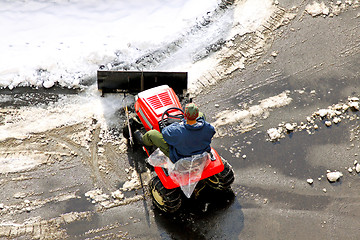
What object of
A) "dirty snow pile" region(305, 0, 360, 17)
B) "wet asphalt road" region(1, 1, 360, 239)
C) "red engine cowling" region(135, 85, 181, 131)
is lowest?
"wet asphalt road" region(1, 1, 360, 239)

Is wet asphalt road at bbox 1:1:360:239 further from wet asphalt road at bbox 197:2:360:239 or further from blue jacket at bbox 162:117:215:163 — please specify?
blue jacket at bbox 162:117:215:163

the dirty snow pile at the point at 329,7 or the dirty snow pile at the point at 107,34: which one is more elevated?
the dirty snow pile at the point at 329,7

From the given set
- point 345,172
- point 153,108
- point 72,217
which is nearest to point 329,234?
point 345,172

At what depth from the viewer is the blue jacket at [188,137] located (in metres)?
4.53

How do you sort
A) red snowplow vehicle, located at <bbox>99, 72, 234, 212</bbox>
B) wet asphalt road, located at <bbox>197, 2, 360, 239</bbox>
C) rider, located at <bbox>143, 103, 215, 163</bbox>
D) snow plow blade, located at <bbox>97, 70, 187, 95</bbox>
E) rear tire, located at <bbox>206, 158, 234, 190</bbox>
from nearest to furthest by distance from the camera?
rider, located at <bbox>143, 103, 215, 163</bbox> → red snowplow vehicle, located at <bbox>99, 72, 234, 212</bbox> → rear tire, located at <bbox>206, 158, 234, 190</bbox> → wet asphalt road, located at <bbox>197, 2, 360, 239</bbox> → snow plow blade, located at <bbox>97, 70, 187, 95</bbox>

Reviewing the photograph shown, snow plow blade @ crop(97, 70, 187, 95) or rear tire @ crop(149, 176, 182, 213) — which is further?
snow plow blade @ crop(97, 70, 187, 95)

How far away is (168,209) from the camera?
5277mm

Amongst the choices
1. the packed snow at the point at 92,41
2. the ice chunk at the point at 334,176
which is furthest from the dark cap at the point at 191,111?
the ice chunk at the point at 334,176

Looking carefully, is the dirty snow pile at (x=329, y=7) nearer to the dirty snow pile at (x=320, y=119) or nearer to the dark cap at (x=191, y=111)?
the dirty snow pile at (x=320, y=119)

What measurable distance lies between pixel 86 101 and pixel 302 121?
144 inches

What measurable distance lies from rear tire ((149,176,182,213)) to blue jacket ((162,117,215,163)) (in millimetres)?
652

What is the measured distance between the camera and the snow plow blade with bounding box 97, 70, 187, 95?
20.3ft

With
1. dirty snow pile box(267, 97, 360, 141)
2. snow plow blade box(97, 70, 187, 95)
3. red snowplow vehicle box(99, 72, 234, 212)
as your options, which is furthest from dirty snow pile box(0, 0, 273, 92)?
dirty snow pile box(267, 97, 360, 141)

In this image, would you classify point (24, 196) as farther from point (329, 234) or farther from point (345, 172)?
point (345, 172)
